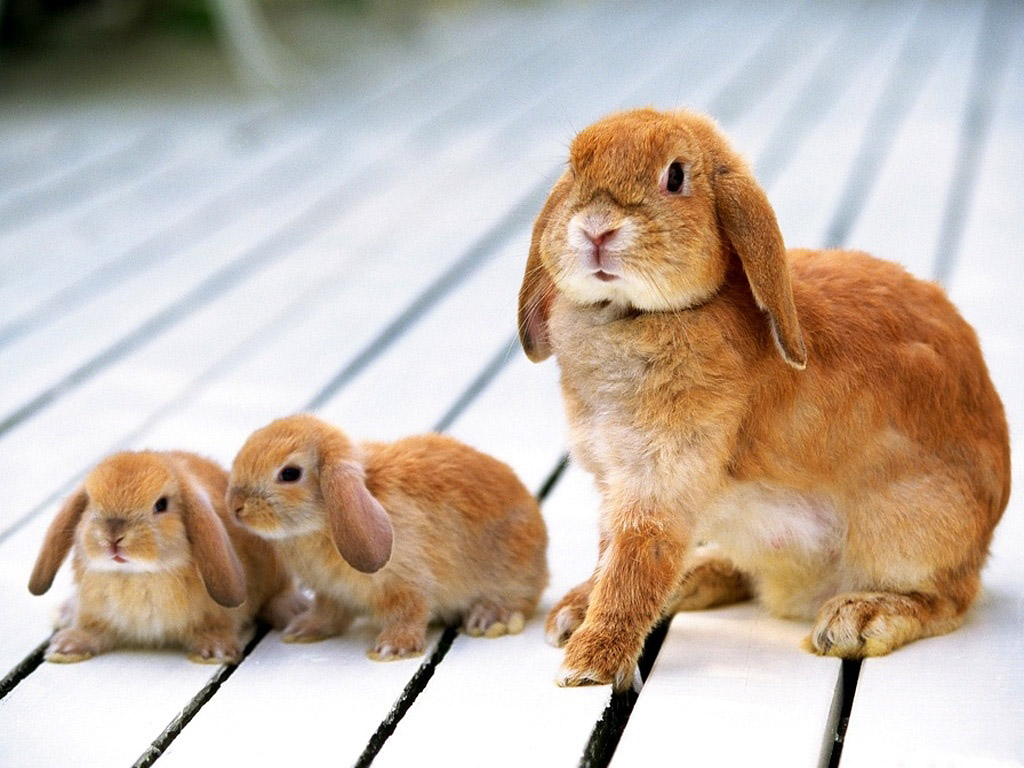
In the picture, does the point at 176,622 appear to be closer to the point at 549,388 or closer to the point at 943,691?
the point at 943,691

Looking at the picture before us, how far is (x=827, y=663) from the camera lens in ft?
6.59

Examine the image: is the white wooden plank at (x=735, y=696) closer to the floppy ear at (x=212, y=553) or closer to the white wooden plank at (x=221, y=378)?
the floppy ear at (x=212, y=553)

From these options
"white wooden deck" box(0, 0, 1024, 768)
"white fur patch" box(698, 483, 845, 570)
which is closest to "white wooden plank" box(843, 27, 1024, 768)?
"white wooden deck" box(0, 0, 1024, 768)

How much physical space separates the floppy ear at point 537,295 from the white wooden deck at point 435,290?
0.41m

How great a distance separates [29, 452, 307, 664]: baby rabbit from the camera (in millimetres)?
2080

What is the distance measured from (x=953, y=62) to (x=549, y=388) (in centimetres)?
426

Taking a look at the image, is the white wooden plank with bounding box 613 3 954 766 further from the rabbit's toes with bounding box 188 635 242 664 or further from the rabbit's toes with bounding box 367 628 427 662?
the rabbit's toes with bounding box 188 635 242 664

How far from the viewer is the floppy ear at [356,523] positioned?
2.04 metres

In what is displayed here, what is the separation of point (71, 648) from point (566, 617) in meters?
0.69

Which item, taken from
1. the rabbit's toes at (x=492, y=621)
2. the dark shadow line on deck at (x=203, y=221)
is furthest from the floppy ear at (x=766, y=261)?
the dark shadow line on deck at (x=203, y=221)

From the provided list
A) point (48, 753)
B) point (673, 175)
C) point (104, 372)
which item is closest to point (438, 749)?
point (48, 753)

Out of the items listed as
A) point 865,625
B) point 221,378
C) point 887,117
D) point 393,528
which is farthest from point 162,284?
point 887,117

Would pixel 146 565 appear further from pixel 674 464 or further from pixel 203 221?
pixel 203 221

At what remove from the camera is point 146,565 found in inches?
82.5
